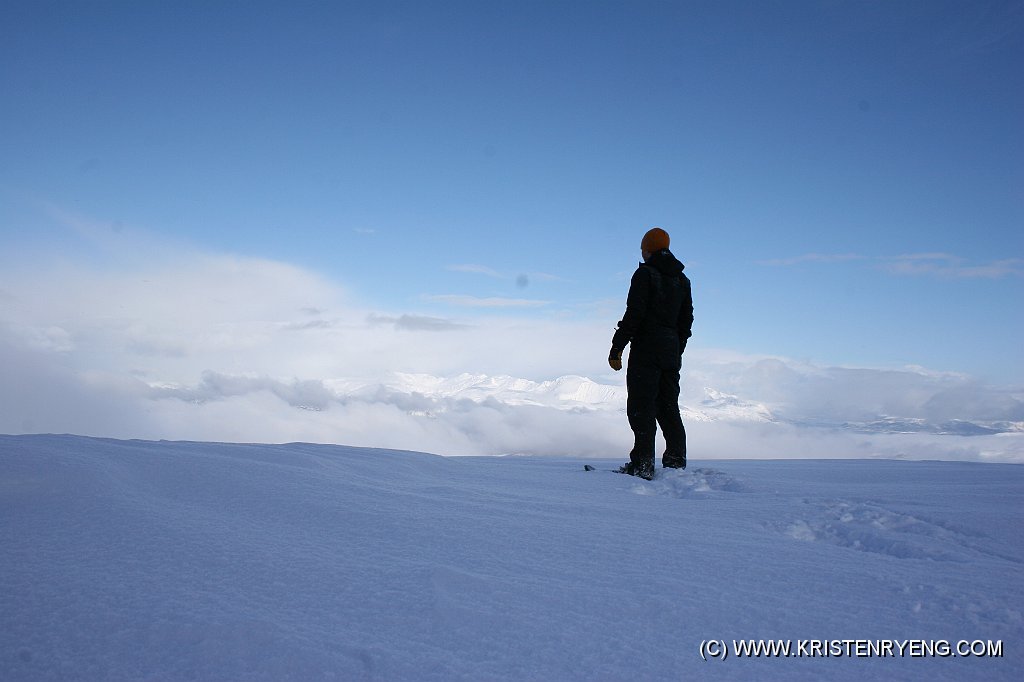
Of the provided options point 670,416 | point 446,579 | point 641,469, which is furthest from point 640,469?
point 446,579

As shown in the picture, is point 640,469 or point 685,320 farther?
point 685,320

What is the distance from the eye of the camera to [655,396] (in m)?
4.97

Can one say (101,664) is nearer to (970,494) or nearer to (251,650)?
(251,650)

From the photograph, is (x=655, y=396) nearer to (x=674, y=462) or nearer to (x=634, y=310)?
(x=674, y=462)

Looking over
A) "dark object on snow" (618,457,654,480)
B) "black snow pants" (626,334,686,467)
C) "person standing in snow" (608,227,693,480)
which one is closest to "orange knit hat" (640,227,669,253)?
"person standing in snow" (608,227,693,480)

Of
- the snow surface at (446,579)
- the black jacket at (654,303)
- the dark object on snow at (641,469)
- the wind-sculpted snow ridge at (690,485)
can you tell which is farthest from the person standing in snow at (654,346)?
the snow surface at (446,579)

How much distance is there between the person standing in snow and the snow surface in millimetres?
2165

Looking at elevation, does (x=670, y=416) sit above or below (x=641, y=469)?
above

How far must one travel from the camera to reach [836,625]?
1.44 meters

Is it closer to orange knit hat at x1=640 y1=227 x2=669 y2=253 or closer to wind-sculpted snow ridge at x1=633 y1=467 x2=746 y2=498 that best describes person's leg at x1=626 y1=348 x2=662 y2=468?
Answer: wind-sculpted snow ridge at x1=633 y1=467 x2=746 y2=498

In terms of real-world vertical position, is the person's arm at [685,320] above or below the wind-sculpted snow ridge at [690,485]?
above

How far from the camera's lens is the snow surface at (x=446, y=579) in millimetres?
1197

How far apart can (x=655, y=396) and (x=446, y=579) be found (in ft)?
12.2

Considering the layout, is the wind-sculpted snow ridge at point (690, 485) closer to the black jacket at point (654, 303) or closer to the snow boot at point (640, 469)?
the snow boot at point (640, 469)
